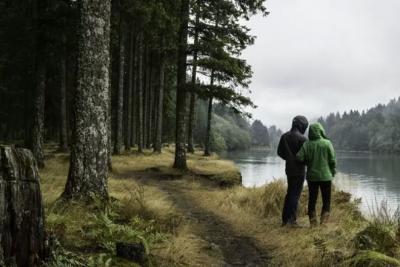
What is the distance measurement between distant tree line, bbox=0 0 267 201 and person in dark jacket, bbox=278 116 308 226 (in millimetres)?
3600

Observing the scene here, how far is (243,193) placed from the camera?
12586mm

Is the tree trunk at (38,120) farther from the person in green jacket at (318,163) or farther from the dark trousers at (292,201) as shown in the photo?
the person in green jacket at (318,163)

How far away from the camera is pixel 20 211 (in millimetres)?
4117

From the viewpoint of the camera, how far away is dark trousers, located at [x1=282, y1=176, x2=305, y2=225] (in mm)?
9227

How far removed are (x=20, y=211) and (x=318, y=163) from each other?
6202 mm

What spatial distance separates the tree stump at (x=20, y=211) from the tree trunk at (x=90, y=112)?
4136 mm

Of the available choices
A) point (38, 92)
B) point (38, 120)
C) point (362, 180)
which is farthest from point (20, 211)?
point (362, 180)

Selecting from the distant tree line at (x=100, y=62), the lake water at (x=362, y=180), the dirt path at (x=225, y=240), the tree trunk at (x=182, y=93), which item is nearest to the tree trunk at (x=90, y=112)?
the distant tree line at (x=100, y=62)

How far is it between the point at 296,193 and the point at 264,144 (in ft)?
615

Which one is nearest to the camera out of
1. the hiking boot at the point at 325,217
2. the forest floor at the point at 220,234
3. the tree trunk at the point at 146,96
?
the forest floor at the point at 220,234

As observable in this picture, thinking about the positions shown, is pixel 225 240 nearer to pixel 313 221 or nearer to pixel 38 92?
pixel 313 221

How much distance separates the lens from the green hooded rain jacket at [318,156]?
8.93 m

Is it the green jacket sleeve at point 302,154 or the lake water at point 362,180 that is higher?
the green jacket sleeve at point 302,154

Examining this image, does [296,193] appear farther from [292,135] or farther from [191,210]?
[191,210]
